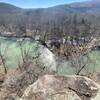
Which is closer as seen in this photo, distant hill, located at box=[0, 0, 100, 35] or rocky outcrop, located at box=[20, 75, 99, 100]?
rocky outcrop, located at box=[20, 75, 99, 100]

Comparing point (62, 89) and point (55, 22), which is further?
point (55, 22)

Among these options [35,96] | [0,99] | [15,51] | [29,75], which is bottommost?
[15,51]

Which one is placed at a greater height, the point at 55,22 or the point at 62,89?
the point at 62,89

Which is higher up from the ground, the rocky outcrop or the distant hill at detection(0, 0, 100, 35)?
the rocky outcrop

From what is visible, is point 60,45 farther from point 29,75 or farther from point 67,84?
point 67,84

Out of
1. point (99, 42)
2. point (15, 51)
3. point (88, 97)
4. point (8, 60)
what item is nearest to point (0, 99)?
point (88, 97)

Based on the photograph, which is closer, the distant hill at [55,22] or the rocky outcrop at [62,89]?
the rocky outcrop at [62,89]

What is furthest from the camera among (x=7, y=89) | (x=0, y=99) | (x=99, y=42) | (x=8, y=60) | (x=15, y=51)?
(x=99, y=42)

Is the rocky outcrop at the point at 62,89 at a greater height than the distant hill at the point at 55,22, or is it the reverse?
the rocky outcrop at the point at 62,89
